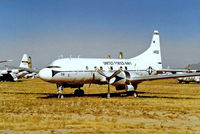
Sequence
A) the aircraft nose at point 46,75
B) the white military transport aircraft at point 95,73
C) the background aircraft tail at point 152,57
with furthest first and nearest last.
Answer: the background aircraft tail at point 152,57 < the white military transport aircraft at point 95,73 < the aircraft nose at point 46,75

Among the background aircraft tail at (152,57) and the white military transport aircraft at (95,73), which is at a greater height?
the background aircraft tail at (152,57)

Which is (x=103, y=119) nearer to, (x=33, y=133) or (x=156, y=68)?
(x=33, y=133)

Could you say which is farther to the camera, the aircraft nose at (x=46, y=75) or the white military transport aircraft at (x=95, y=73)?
the white military transport aircraft at (x=95, y=73)

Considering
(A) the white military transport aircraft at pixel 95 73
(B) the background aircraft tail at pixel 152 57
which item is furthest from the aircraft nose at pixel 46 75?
(B) the background aircraft tail at pixel 152 57

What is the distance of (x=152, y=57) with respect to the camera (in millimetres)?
26375

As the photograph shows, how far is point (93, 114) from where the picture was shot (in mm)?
12070

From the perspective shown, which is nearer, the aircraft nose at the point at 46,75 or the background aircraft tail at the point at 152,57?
the aircraft nose at the point at 46,75

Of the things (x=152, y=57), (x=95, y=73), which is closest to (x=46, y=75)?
(x=95, y=73)

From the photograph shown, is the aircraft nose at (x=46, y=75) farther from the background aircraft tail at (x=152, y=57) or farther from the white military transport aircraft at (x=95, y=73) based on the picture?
the background aircraft tail at (x=152, y=57)

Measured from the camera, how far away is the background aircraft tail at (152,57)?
81.6 ft

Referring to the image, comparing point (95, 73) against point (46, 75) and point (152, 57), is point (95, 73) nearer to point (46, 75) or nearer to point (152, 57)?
point (46, 75)

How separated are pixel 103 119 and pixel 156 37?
1839cm

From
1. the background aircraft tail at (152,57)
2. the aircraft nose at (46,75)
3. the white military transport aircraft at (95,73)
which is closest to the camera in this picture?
the aircraft nose at (46,75)

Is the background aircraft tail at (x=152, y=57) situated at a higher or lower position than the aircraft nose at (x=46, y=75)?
higher
